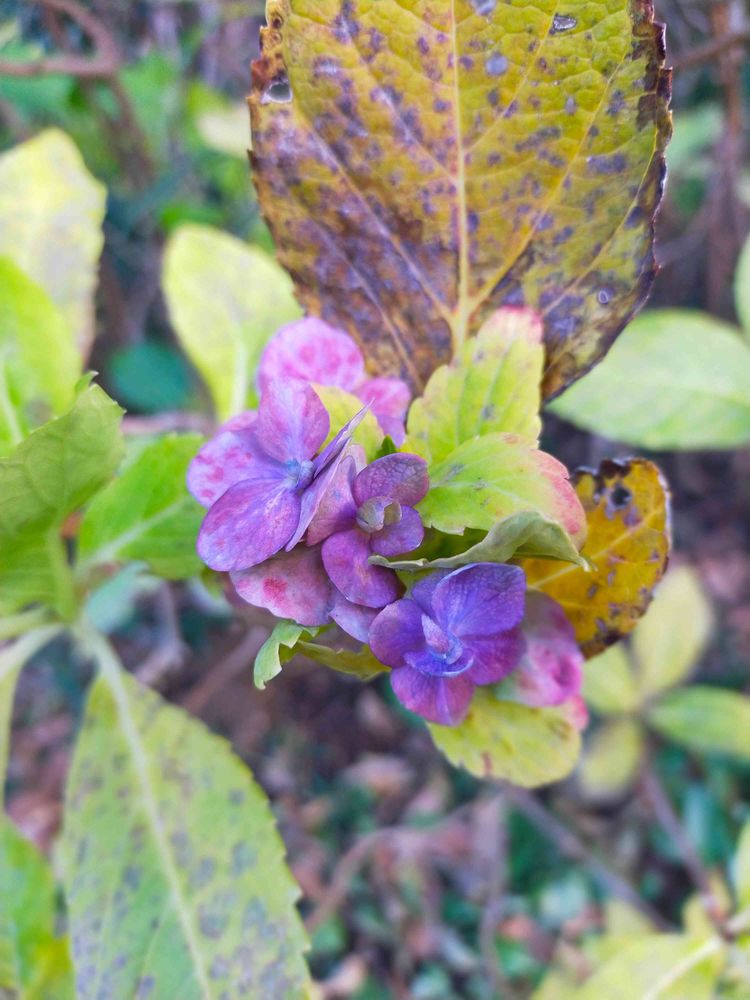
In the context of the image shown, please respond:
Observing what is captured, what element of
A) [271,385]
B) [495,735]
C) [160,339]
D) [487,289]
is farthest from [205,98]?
[495,735]

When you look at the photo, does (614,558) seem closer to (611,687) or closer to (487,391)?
(487,391)

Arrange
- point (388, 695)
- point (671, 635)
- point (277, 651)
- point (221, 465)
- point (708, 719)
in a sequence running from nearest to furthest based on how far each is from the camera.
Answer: point (277, 651), point (221, 465), point (708, 719), point (671, 635), point (388, 695)

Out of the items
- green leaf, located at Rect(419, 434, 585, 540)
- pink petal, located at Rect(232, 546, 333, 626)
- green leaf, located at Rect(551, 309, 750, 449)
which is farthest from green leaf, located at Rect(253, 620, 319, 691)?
green leaf, located at Rect(551, 309, 750, 449)

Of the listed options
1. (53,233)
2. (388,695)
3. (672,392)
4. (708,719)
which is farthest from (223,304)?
(708,719)

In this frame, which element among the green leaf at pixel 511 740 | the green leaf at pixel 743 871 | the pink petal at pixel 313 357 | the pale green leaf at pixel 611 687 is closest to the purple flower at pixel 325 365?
the pink petal at pixel 313 357

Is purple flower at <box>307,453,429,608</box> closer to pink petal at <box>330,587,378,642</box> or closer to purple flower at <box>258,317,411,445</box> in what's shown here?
pink petal at <box>330,587,378,642</box>

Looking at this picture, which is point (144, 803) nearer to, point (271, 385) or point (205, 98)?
point (271, 385)
